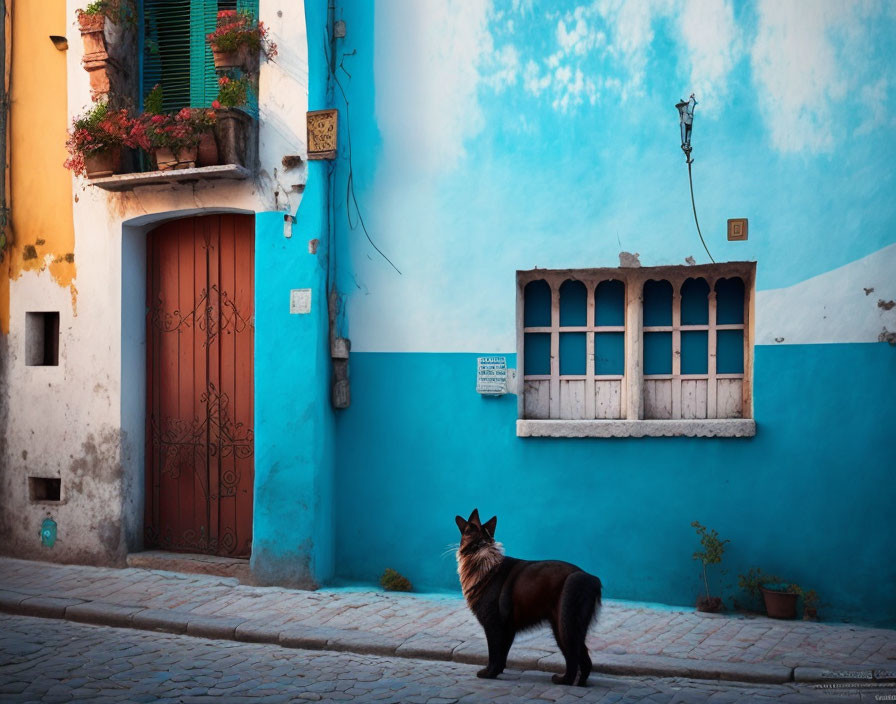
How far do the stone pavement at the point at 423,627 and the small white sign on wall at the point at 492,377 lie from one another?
6.14 ft

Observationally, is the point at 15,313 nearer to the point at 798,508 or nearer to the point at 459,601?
the point at 459,601

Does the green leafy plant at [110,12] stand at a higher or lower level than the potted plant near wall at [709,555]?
higher

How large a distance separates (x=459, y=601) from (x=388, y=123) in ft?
14.4

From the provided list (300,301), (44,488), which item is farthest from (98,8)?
(44,488)

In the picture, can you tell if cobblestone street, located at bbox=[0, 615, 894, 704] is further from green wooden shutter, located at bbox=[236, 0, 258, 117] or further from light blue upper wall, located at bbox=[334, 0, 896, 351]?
green wooden shutter, located at bbox=[236, 0, 258, 117]

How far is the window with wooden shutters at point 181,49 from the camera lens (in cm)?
905

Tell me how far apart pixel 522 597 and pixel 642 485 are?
8.43ft

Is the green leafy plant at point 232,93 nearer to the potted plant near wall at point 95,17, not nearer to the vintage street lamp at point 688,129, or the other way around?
the potted plant near wall at point 95,17

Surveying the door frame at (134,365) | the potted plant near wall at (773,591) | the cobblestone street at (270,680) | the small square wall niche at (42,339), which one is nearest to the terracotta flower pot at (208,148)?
the door frame at (134,365)

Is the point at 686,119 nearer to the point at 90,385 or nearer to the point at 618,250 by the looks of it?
the point at 618,250

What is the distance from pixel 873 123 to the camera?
7.36 metres

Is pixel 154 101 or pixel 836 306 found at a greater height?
pixel 154 101

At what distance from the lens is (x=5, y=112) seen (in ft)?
32.0

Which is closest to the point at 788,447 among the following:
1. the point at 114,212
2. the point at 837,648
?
the point at 837,648
